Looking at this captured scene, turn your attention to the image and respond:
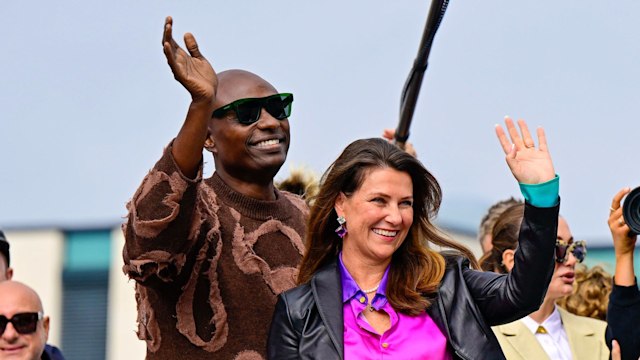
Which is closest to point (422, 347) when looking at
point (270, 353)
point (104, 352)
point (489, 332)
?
point (489, 332)

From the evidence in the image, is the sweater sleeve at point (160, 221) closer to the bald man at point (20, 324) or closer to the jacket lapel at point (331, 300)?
the jacket lapel at point (331, 300)

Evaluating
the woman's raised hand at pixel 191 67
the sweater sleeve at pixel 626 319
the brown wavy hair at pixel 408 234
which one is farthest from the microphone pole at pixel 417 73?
the sweater sleeve at pixel 626 319

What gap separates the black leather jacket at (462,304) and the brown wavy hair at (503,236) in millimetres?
1914

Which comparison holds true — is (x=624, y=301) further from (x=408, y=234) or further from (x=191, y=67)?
(x=191, y=67)

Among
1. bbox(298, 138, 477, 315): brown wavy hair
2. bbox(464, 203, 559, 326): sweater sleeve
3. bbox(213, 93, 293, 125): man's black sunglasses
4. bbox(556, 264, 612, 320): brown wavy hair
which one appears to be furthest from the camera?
bbox(556, 264, 612, 320): brown wavy hair

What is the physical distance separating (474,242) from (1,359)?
1728 centimetres

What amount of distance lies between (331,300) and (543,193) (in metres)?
0.79

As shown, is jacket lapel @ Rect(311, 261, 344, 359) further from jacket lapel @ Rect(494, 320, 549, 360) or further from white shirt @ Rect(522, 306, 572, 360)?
white shirt @ Rect(522, 306, 572, 360)

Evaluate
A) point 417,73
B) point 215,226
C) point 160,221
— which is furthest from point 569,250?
point 160,221

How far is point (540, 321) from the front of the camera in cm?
646

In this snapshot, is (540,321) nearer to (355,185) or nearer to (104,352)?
(355,185)

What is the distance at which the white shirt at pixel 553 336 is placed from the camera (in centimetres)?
635

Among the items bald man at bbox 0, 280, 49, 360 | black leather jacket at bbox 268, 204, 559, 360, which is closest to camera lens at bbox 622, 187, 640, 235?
black leather jacket at bbox 268, 204, 559, 360

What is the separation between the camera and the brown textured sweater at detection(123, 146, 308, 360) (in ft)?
15.5
